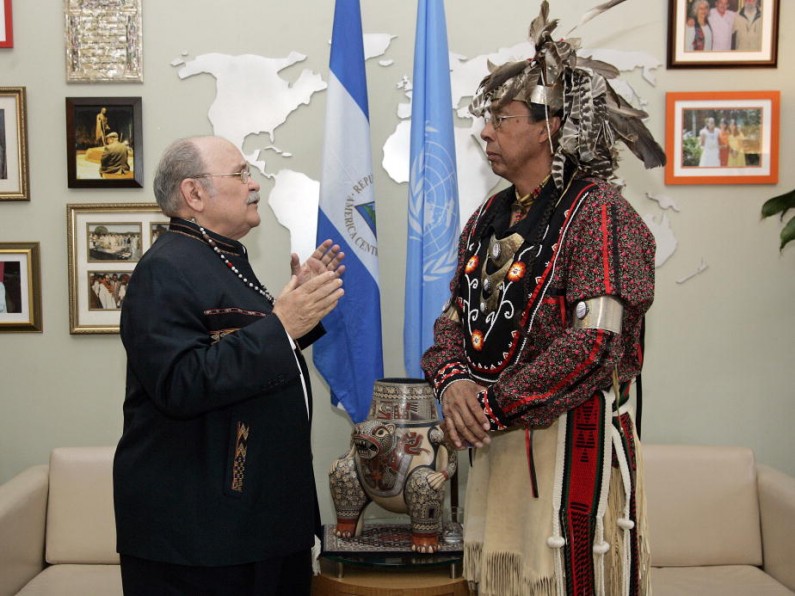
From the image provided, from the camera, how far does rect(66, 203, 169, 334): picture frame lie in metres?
2.94

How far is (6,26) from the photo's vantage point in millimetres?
2912

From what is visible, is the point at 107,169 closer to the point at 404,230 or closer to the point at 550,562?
the point at 404,230

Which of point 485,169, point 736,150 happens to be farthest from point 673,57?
point 485,169

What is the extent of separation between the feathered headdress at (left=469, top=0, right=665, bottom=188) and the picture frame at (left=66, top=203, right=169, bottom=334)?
5.23 ft

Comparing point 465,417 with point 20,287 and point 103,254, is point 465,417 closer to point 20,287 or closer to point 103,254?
point 103,254

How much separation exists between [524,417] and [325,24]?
185cm

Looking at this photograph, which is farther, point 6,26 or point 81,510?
point 6,26

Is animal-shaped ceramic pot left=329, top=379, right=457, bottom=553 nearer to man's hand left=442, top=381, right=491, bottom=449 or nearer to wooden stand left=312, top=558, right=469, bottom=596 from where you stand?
wooden stand left=312, top=558, right=469, bottom=596

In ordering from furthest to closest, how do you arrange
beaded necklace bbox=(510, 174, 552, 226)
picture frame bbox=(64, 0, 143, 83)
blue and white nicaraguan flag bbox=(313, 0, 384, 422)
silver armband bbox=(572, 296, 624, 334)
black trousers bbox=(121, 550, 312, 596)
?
picture frame bbox=(64, 0, 143, 83)
blue and white nicaraguan flag bbox=(313, 0, 384, 422)
beaded necklace bbox=(510, 174, 552, 226)
black trousers bbox=(121, 550, 312, 596)
silver armband bbox=(572, 296, 624, 334)

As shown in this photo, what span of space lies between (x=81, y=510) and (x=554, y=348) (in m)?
1.86

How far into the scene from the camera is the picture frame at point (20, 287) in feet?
9.66

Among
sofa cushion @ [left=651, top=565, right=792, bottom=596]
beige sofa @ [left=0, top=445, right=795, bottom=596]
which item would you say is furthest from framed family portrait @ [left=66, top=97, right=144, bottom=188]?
sofa cushion @ [left=651, top=565, right=792, bottom=596]

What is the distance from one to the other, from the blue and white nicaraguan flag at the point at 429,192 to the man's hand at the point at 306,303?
1027mm

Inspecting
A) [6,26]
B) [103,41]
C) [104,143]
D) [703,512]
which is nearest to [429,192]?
[104,143]
